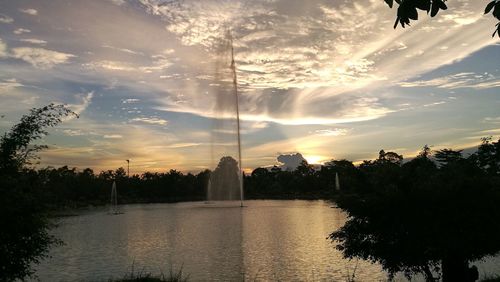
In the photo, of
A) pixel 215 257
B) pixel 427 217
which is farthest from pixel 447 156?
pixel 215 257

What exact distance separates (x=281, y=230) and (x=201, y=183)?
5925 inches

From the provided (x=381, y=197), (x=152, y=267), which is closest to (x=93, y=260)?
(x=152, y=267)

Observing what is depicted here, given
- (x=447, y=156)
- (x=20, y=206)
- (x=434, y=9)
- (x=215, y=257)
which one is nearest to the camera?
(x=434, y=9)

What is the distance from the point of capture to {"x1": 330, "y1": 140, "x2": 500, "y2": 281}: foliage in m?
14.3

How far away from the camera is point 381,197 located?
50.6ft

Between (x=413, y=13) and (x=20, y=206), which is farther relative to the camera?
(x=20, y=206)

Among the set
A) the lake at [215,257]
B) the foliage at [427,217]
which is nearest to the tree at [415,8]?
the foliage at [427,217]

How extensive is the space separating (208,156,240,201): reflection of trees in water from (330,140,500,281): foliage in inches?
3910

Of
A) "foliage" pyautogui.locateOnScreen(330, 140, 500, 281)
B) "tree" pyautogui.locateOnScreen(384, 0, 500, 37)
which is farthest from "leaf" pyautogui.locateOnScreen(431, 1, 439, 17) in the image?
"foliage" pyautogui.locateOnScreen(330, 140, 500, 281)

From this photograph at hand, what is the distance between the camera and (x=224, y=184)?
12875cm

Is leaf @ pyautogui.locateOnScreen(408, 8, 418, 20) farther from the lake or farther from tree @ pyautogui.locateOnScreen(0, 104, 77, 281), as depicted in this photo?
the lake

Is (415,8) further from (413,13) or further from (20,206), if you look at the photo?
(20,206)

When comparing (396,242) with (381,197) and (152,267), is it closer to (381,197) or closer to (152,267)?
(381,197)

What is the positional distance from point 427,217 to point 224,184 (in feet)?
378
